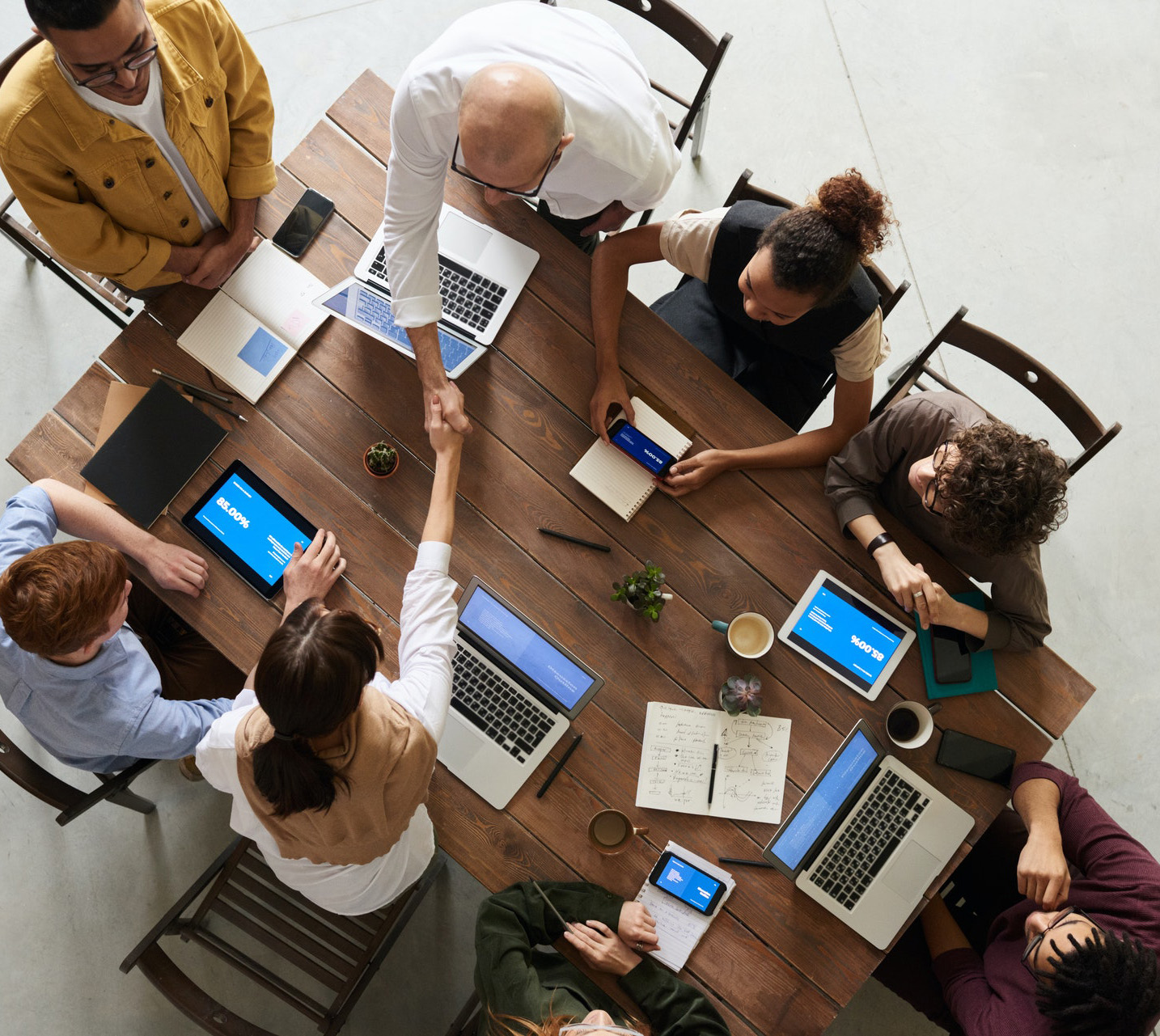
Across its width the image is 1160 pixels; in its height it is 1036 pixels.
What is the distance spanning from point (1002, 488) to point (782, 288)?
61 centimetres

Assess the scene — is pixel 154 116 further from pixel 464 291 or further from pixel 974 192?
pixel 974 192

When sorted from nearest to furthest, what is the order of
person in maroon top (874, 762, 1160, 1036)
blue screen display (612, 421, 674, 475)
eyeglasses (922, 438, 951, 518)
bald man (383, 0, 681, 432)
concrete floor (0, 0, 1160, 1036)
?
1. bald man (383, 0, 681, 432)
2. person in maroon top (874, 762, 1160, 1036)
3. eyeglasses (922, 438, 951, 518)
4. blue screen display (612, 421, 674, 475)
5. concrete floor (0, 0, 1160, 1036)

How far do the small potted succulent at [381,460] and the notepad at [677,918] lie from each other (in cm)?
107

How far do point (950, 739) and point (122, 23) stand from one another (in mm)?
2256

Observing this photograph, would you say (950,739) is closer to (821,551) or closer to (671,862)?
(821,551)

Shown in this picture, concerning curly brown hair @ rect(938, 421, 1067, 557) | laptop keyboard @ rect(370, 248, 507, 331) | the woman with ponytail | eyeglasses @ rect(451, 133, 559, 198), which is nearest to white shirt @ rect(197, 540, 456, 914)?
the woman with ponytail

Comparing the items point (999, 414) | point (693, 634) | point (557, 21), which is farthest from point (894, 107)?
point (693, 634)

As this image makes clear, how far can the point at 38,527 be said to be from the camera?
6.08 ft

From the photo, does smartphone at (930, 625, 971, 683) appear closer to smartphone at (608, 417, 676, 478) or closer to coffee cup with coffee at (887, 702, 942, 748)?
coffee cup with coffee at (887, 702, 942, 748)

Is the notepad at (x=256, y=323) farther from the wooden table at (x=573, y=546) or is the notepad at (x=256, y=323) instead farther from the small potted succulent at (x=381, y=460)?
the small potted succulent at (x=381, y=460)

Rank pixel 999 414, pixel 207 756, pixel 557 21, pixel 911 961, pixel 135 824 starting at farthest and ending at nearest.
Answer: pixel 999 414 → pixel 135 824 → pixel 911 961 → pixel 557 21 → pixel 207 756

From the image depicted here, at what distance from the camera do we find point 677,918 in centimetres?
185

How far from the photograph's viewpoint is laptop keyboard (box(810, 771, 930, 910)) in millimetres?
1874

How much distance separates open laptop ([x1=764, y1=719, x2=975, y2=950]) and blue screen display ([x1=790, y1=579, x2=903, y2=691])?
0.45 feet
